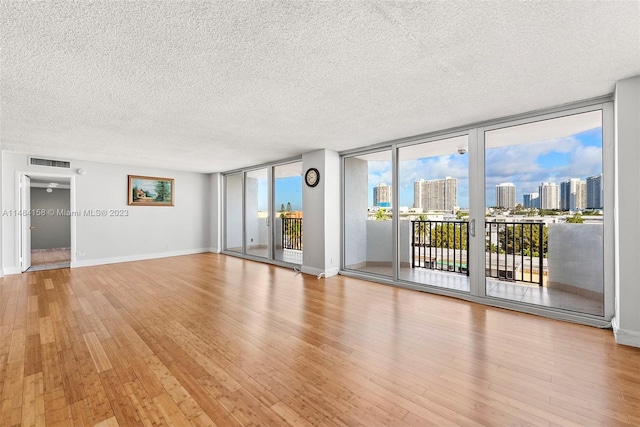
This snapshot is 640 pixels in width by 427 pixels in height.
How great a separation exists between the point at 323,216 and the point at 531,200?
3234 mm

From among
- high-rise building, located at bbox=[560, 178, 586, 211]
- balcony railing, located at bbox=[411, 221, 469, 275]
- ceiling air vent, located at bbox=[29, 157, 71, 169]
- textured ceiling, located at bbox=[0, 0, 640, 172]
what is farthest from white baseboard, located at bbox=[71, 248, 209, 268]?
high-rise building, located at bbox=[560, 178, 586, 211]

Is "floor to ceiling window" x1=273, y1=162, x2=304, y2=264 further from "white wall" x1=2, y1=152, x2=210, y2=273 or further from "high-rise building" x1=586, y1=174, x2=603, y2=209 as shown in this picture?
"high-rise building" x1=586, y1=174, x2=603, y2=209

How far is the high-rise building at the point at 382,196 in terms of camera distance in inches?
218

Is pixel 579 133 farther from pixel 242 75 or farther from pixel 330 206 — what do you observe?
pixel 242 75

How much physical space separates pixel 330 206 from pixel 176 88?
129 inches

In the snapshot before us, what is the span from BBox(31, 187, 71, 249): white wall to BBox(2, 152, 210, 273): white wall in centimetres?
404

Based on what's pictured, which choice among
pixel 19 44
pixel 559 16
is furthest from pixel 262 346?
pixel 559 16

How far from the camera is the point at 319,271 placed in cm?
524

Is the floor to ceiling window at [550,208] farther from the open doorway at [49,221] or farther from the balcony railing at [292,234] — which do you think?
the open doorway at [49,221]

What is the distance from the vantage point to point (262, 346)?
8.02 ft

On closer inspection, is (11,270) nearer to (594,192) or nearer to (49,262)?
(49,262)

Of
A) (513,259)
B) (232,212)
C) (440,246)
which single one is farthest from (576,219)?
(232,212)

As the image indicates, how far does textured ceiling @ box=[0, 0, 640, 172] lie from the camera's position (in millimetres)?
1616

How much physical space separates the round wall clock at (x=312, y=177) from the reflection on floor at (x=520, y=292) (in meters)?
2.36
